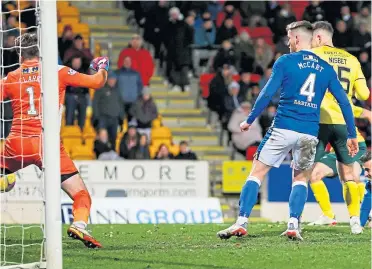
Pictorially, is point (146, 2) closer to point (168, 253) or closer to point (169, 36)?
point (169, 36)

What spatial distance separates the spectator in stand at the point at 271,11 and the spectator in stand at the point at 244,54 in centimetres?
117

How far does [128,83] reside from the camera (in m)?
23.8

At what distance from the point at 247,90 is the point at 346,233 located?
12.3 m

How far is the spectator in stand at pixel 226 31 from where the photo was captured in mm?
26062

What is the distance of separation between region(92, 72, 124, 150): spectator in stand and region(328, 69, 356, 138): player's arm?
1154cm

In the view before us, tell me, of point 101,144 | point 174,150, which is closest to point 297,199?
point 101,144

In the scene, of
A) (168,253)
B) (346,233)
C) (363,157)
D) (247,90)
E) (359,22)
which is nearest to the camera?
(168,253)

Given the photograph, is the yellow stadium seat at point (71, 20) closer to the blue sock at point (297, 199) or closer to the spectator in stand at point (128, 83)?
the spectator in stand at point (128, 83)

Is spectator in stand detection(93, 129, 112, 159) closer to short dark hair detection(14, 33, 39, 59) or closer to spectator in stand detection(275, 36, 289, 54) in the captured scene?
spectator in stand detection(275, 36, 289, 54)

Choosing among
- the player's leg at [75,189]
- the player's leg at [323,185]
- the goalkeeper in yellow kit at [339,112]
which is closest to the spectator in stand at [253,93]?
the player's leg at [323,185]

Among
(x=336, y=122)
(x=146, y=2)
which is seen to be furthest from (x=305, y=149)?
(x=146, y=2)

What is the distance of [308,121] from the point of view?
1158 centimetres

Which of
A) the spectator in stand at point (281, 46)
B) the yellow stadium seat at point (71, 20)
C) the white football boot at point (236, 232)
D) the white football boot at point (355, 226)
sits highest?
the yellow stadium seat at point (71, 20)

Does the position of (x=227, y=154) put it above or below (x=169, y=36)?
below
